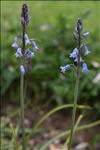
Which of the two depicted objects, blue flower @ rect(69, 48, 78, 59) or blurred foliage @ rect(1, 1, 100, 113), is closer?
blue flower @ rect(69, 48, 78, 59)

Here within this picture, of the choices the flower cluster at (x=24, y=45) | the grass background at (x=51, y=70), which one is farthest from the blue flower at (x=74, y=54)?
the grass background at (x=51, y=70)

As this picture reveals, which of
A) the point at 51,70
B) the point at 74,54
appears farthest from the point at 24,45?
the point at 51,70

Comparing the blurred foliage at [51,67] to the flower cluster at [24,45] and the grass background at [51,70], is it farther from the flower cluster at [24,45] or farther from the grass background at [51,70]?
the flower cluster at [24,45]

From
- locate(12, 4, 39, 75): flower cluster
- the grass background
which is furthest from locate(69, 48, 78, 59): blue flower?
the grass background

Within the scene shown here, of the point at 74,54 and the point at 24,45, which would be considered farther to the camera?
the point at 24,45

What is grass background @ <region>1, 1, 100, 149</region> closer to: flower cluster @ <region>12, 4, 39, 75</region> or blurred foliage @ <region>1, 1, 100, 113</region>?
blurred foliage @ <region>1, 1, 100, 113</region>

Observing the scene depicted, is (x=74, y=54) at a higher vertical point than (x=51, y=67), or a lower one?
lower

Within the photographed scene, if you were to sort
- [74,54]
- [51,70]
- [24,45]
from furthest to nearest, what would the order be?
[51,70], [24,45], [74,54]

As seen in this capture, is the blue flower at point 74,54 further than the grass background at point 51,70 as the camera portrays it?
No

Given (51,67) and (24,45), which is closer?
(24,45)

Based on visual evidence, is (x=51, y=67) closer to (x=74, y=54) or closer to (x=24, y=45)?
(x=24, y=45)

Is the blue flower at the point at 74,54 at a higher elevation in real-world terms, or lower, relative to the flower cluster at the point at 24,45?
lower

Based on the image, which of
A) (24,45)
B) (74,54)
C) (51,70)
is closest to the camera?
(74,54)
